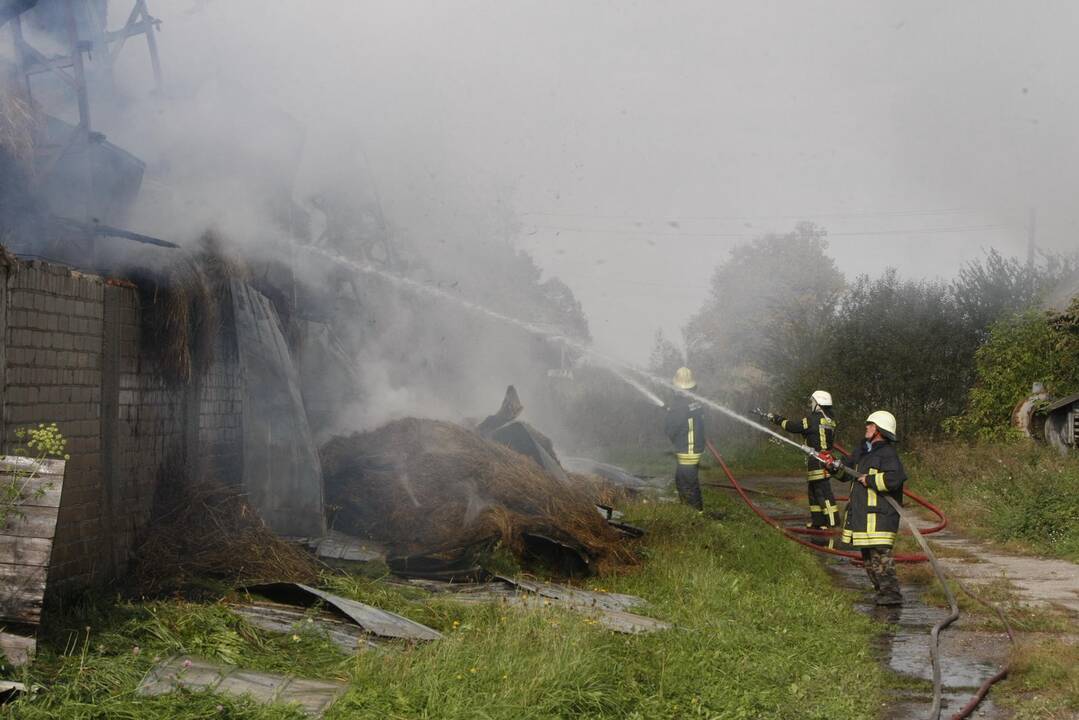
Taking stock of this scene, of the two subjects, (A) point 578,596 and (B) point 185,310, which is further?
(B) point 185,310

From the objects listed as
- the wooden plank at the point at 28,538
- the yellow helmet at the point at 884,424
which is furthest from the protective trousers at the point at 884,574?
the wooden plank at the point at 28,538

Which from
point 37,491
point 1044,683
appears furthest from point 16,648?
point 1044,683

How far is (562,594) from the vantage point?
7125mm

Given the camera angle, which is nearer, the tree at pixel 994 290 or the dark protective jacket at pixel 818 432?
the dark protective jacket at pixel 818 432

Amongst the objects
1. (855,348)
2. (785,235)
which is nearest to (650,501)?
(855,348)

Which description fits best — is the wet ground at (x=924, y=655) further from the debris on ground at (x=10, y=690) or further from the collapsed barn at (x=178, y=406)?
the debris on ground at (x=10, y=690)

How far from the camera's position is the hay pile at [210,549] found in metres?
6.71

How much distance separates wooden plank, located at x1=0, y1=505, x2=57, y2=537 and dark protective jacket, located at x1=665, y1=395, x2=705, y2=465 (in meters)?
8.79

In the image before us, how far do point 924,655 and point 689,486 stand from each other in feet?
20.1

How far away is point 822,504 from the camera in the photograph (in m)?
12.1

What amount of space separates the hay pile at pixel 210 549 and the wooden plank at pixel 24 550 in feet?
5.88

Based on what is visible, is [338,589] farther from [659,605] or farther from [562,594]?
[659,605]

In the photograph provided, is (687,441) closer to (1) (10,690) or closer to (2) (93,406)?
(2) (93,406)

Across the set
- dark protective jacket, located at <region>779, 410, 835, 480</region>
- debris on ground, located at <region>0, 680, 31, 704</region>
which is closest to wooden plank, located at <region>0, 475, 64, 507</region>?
debris on ground, located at <region>0, 680, 31, 704</region>
